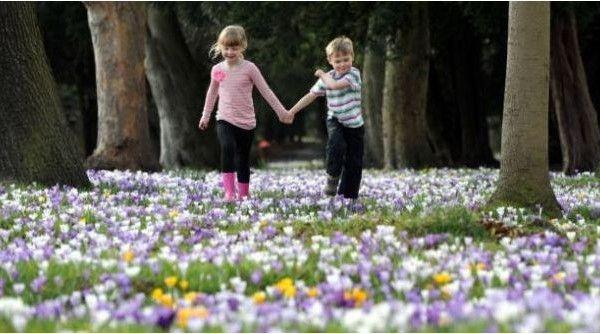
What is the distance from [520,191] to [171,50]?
2023 cm

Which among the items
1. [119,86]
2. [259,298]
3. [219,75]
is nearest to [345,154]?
[219,75]

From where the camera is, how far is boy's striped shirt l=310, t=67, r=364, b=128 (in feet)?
32.2

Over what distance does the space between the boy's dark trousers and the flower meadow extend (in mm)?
861

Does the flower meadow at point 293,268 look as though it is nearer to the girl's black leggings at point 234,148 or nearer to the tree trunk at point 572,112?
the girl's black leggings at point 234,148

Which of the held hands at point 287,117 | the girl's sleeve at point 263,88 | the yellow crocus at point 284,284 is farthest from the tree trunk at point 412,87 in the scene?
the yellow crocus at point 284,284

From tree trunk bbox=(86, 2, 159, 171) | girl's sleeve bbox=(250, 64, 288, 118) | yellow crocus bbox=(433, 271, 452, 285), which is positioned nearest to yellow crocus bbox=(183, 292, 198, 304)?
yellow crocus bbox=(433, 271, 452, 285)

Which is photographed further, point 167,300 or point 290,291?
point 290,291

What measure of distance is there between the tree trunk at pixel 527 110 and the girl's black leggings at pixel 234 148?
3057 mm

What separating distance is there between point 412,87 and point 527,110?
487 inches

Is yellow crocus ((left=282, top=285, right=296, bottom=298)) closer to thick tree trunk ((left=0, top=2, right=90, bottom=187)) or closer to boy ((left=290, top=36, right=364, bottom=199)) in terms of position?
boy ((left=290, top=36, right=364, bottom=199))

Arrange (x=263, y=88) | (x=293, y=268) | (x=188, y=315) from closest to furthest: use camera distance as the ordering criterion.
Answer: (x=188, y=315) < (x=293, y=268) < (x=263, y=88)

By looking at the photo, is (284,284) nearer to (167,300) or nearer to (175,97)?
(167,300)

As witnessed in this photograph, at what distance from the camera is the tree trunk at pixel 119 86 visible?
1725cm

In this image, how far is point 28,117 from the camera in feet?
35.6
